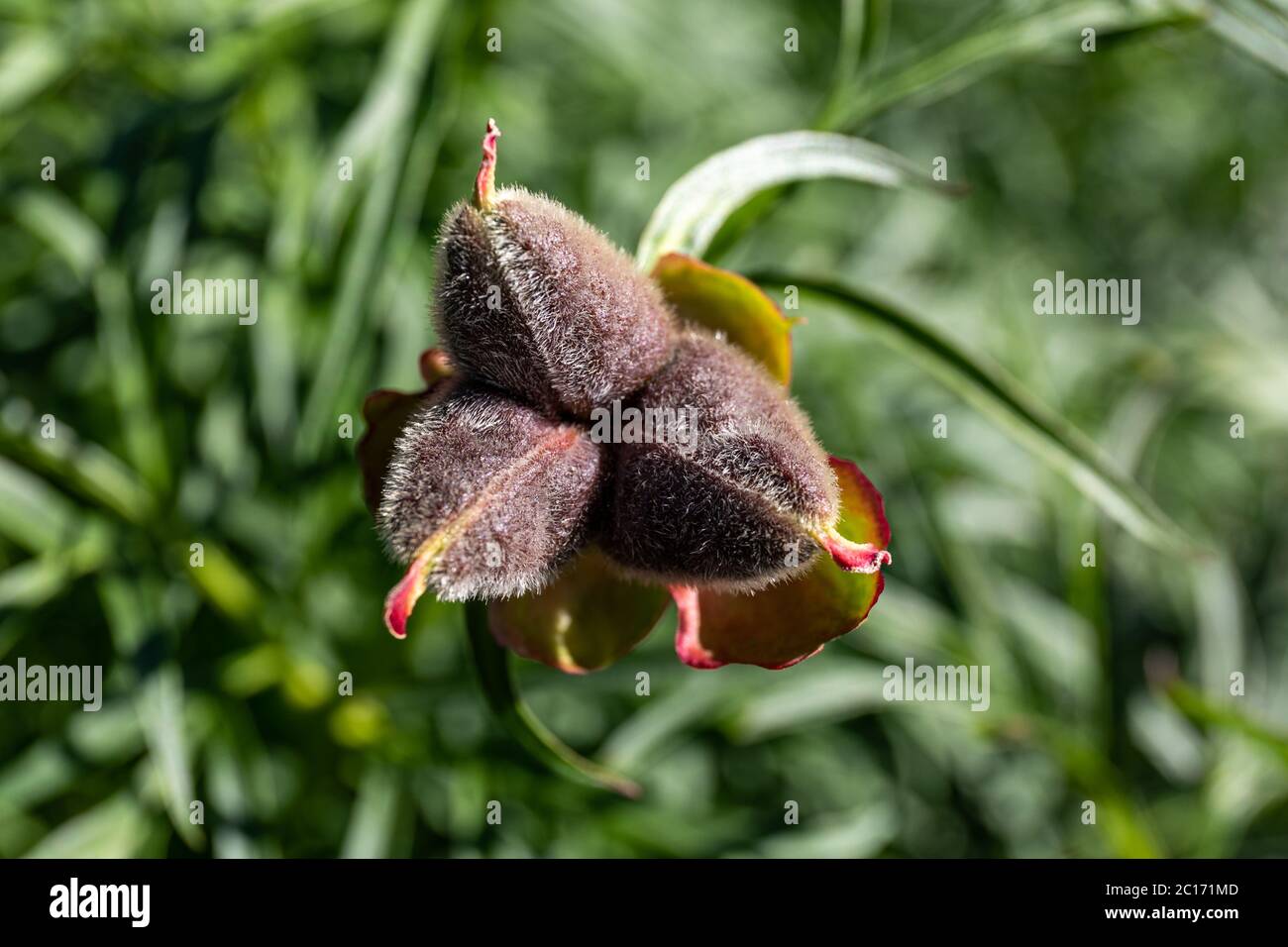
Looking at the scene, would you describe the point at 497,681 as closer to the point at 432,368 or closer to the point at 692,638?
Result: the point at 692,638

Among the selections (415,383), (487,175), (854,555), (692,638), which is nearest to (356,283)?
(415,383)

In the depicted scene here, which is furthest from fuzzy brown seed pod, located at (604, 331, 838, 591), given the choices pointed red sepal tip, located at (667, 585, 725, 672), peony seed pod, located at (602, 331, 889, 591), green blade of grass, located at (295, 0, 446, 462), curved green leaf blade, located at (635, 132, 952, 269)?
green blade of grass, located at (295, 0, 446, 462)

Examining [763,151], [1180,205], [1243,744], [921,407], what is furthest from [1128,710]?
[763,151]

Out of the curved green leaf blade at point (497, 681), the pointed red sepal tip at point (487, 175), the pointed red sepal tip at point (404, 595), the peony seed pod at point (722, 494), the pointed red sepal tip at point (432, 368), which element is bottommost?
the curved green leaf blade at point (497, 681)

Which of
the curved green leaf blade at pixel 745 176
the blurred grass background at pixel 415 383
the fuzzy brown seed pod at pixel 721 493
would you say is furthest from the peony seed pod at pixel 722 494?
the blurred grass background at pixel 415 383

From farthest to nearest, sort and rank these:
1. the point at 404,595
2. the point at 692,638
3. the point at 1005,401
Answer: the point at 1005,401 → the point at 692,638 → the point at 404,595

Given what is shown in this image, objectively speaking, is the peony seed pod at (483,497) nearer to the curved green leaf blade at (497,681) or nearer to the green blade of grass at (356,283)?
the curved green leaf blade at (497,681)
